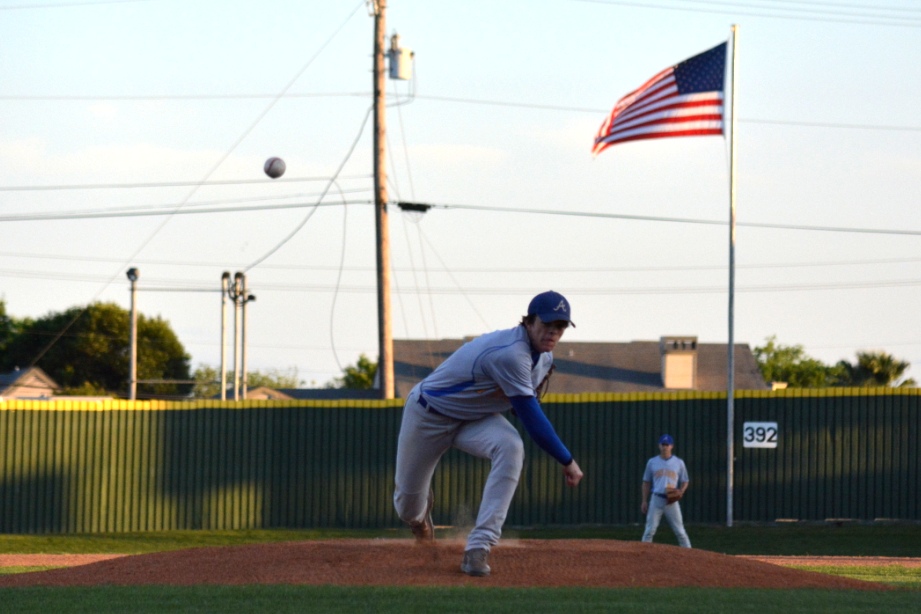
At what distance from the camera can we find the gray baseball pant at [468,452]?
6.88 metres

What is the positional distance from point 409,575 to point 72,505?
15.7 metres

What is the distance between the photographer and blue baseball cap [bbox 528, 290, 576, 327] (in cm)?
657

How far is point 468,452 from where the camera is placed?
6.98 metres

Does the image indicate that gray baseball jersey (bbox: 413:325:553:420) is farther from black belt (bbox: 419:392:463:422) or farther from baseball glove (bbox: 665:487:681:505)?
baseball glove (bbox: 665:487:681:505)

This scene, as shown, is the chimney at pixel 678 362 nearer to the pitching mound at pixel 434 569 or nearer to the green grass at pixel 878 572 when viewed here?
the green grass at pixel 878 572

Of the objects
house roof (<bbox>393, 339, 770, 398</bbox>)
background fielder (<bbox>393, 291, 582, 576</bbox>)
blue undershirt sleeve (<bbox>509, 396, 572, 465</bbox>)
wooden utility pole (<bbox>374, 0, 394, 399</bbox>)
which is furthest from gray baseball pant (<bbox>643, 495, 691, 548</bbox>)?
house roof (<bbox>393, 339, 770, 398</bbox>)

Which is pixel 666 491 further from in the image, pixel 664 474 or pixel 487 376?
pixel 487 376

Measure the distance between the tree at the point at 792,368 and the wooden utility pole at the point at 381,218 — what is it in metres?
58.5

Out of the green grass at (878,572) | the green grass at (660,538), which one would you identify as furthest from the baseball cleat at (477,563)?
the green grass at (660,538)

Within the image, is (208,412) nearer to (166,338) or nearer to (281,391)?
(281,391)

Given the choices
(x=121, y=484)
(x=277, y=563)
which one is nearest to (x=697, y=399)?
(x=121, y=484)

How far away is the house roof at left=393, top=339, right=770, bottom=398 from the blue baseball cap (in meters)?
33.2

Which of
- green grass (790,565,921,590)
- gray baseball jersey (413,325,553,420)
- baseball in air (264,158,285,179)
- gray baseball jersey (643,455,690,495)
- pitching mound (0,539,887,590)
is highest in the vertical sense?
baseball in air (264,158,285,179)

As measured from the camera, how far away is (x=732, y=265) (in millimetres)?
20547
